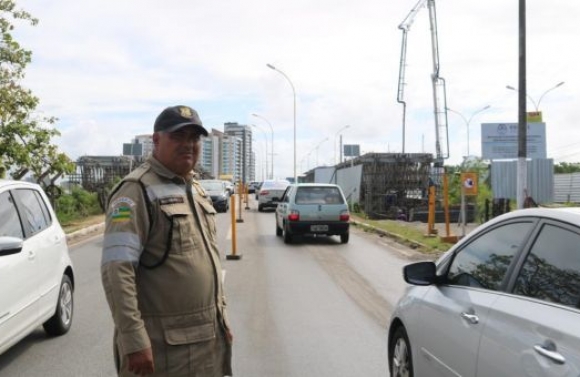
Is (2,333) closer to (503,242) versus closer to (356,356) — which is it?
(356,356)

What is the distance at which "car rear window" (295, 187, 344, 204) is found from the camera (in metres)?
16.9

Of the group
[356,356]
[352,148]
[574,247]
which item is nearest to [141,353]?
[574,247]

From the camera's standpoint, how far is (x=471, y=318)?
3.29 metres

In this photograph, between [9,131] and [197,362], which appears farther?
[9,131]

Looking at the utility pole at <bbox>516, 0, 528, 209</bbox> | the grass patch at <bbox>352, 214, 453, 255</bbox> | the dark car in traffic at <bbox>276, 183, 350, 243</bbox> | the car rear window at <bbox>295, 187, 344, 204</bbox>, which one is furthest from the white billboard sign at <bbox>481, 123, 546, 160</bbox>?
the dark car in traffic at <bbox>276, 183, 350, 243</bbox>

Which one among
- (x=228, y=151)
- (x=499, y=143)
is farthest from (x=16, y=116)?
(x=228, y=151)

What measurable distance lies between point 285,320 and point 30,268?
3058 mm

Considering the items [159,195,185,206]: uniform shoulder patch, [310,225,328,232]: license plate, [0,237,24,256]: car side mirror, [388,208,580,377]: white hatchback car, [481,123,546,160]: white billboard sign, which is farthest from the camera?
[481,123,546,160]: white billboard sign

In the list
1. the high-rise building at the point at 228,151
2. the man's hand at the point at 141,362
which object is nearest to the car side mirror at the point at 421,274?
the man's hand at the point at 141,362

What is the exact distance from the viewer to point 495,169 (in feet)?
130

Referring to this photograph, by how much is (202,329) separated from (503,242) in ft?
5.53

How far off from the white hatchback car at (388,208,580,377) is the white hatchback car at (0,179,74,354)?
3.18 m

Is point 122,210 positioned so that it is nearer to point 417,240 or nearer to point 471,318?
point 471,318

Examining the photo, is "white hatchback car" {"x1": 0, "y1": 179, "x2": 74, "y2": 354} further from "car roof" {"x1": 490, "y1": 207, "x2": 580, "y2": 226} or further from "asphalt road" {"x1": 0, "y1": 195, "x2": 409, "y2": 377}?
"car roof" {"x1": 490, "y1": 207, "x2": 580, "y2": 226}
